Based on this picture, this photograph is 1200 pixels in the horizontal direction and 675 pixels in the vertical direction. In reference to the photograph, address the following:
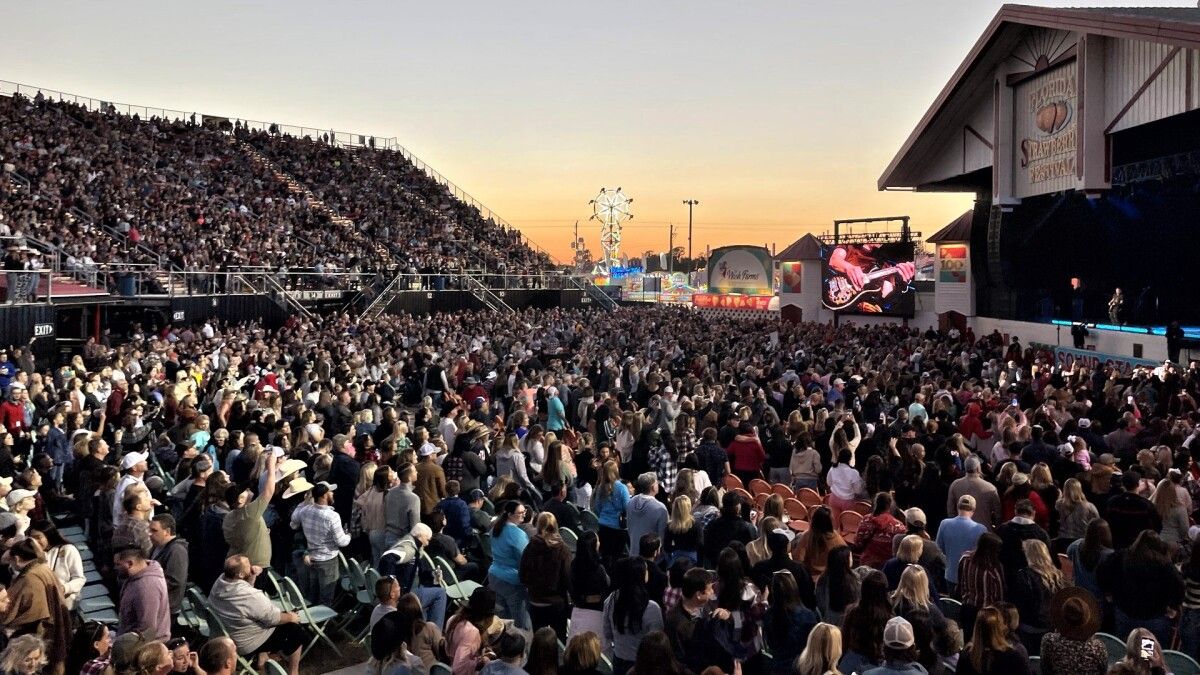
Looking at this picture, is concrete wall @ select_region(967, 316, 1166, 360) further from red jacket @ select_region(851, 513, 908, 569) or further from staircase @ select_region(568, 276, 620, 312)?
staircase @ select_region(568, 276, 620, 312)

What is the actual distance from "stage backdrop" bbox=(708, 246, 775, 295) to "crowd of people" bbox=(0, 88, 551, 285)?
1146 cm

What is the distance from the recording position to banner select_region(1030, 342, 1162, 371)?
1870 centimetres

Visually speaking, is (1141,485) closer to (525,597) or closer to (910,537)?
(910,537)

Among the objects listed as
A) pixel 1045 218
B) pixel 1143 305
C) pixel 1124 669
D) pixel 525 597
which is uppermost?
pixel 1045 218

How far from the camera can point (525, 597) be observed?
256 inches

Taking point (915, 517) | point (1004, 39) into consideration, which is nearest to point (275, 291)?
point (1004, 39)

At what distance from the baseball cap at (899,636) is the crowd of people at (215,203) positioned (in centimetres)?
2162

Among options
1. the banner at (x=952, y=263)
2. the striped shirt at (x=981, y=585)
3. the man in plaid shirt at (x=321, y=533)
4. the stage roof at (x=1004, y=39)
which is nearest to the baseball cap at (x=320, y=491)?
the man in plaid shirt at (x=321, y=533)

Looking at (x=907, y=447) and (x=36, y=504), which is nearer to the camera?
(x=36, y=504)

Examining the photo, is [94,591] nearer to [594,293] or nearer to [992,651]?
[992,651]

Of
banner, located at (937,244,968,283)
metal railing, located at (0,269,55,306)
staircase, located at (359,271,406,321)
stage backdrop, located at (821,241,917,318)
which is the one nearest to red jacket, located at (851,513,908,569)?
metal railing, located at (0,269,55,306)

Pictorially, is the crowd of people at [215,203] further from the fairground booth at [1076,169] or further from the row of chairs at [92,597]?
the fairground booth at [1076,169]

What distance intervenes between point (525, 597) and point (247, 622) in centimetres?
179

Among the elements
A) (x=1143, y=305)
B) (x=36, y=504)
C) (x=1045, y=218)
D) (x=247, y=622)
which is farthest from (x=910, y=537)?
(x=1045, y=218)
